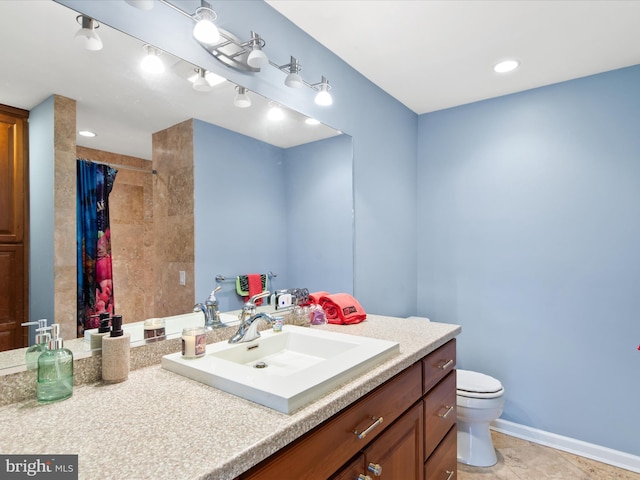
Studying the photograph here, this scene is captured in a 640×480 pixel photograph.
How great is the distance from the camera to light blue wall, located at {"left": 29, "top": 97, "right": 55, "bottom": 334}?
2.98 feet

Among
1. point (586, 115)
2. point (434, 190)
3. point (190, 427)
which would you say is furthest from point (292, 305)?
point (586, 115)

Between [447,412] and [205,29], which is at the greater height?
[205,29]

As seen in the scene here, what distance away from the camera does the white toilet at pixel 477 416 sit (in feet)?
6.46

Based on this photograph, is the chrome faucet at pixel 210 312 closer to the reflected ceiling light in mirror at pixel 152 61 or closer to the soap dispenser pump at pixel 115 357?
the soap dispenser pump at pixel 115 357

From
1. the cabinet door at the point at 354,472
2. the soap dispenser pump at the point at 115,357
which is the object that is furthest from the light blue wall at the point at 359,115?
the cabinet door at the point at 354,472

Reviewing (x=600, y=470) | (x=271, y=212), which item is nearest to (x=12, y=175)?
(x=271, y=212)

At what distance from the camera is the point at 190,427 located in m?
0.71

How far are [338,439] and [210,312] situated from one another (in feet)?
2.24

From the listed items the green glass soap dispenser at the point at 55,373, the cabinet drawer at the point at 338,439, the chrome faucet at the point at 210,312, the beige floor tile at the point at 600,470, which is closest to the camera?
the cabinet drawer at the point at 338,439

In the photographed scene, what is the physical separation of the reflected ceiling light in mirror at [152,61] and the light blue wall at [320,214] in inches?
25.9

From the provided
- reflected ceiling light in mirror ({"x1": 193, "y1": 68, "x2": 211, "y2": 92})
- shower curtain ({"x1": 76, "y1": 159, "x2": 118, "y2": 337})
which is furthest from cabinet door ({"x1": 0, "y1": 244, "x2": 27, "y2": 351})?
reflected ceiling light in mirror ({"x1": 193, "y1": 68, "x2": 211, "y2": 92})

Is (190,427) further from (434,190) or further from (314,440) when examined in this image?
(434,190)

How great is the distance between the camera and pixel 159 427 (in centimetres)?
71

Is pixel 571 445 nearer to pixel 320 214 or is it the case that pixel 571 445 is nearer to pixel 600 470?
pixel 600 470
